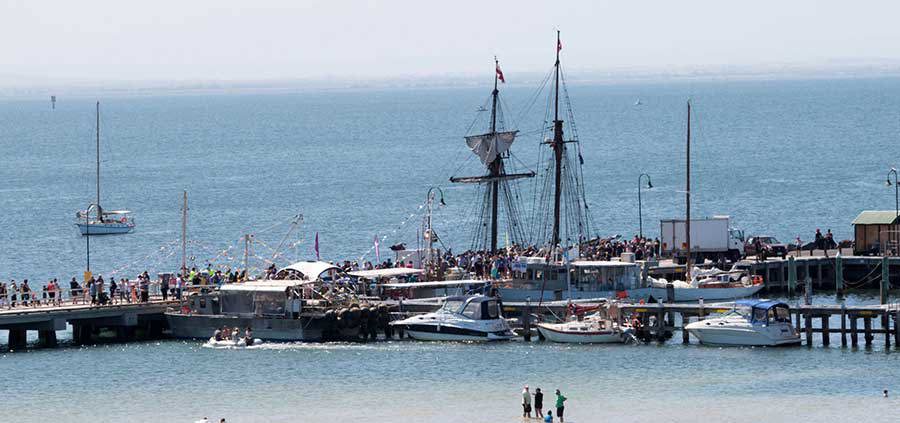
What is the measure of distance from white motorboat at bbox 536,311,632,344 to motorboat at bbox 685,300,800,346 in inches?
122

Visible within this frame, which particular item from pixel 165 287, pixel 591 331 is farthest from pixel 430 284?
pixel 165 287

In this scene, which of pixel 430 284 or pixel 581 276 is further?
pixel 581 276

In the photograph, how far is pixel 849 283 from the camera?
95.8 metres

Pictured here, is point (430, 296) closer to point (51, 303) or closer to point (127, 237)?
point (51, 303)

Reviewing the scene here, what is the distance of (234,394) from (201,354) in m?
9.59

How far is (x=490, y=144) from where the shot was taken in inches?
3826

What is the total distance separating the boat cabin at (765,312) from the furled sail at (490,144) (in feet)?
77.8

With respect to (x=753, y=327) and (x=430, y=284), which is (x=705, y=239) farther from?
(x=753, y=327)

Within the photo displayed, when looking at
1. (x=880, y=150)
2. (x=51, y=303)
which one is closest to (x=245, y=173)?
(x=880, y=150)

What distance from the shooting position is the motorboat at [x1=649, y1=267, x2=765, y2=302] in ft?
291

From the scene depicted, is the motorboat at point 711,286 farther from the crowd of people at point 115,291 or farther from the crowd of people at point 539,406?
the crowd of people at point 539,406

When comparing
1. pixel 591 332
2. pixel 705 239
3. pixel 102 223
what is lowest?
pixel 591 332

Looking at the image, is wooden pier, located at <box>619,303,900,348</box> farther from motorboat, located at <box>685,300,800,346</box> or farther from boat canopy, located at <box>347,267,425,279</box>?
boat canopy, located at <box>347,267,425,279</box>

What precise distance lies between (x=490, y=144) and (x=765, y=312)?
25.3 meters
